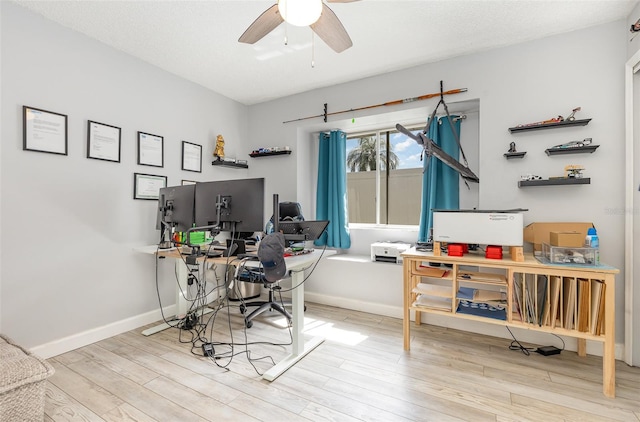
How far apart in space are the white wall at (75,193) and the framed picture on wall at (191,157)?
0.08 meters

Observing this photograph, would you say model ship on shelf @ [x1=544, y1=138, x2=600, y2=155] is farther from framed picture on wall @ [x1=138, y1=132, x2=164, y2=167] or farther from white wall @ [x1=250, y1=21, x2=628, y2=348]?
framed picture on wall @ [x1=138, y1=132, x2=164, y2=167]

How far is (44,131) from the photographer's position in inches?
83.3

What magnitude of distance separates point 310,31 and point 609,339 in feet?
→ 9.60

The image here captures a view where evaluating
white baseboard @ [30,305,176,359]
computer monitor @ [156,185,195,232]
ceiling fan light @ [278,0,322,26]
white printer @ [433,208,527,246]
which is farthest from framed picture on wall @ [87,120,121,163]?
white printer @ [433,208,527,246]

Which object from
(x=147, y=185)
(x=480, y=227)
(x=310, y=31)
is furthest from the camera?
(x=147, y=185)

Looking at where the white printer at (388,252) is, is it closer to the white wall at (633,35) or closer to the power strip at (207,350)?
the power strip at (207,350)

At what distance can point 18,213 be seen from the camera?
2002 mm

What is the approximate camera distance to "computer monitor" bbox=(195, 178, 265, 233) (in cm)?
190

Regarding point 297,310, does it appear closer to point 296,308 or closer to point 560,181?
point 296,308

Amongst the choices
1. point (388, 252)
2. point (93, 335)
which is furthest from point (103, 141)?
point (388, 252)

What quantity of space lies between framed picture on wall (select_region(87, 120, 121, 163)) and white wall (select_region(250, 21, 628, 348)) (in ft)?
8.33

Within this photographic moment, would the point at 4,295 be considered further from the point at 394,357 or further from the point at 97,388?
the point at 394,357

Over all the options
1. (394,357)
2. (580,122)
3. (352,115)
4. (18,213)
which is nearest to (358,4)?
(352,115)

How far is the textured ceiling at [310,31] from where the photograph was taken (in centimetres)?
201
